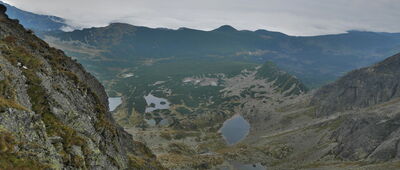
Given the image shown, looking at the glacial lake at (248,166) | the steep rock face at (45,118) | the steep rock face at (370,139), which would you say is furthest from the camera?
the glacial lake at (248,166)

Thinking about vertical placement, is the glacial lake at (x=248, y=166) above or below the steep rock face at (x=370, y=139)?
below

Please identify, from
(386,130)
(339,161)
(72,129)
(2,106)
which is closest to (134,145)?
(72,129)

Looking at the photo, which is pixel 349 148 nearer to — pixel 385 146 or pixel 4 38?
pixel 385 146

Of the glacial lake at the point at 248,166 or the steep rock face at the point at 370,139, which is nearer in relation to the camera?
the steep rock face at the point at 370,139

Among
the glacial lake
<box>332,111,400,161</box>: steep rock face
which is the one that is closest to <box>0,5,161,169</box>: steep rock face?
the glacial lake

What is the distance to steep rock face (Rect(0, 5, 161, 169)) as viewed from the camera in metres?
31.6

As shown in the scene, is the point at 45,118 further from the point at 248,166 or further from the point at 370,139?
the point at 370,139

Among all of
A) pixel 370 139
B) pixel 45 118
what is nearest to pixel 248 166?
pixel 370 139

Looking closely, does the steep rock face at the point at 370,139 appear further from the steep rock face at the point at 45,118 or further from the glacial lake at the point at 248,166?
the steep rock face at the point at 45,118

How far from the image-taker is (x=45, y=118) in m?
41.8

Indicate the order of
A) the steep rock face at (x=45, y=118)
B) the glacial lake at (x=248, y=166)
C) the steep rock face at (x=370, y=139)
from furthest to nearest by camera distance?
the glacial lake at (x=248, y=166)
the steep rock face at (x=370, y=139)
the steep rock face at (x=45, y=118)

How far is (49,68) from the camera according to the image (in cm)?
5553

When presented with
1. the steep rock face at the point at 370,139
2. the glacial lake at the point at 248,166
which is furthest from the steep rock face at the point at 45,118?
the steep rock face at the point at 370,139

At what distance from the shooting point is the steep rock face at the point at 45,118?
3157cm
